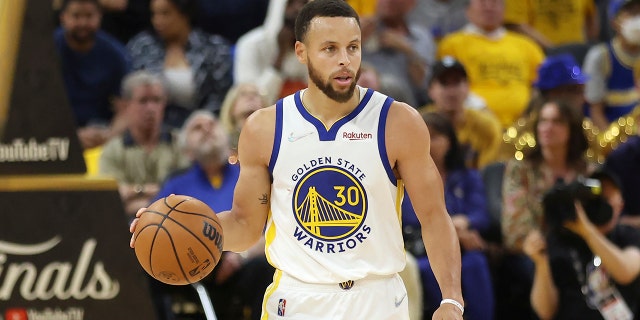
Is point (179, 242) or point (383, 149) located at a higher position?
point (383, 149)

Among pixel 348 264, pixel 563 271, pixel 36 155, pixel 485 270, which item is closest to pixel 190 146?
pixel 36 155

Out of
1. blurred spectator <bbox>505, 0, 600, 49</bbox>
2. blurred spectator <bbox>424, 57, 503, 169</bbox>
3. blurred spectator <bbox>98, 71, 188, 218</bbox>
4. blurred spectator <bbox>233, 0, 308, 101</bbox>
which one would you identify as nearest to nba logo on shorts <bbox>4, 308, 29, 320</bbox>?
blurred spectator <bbox>98, 71, 188, 218</bbox>

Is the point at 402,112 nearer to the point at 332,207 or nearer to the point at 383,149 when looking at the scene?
the point at 383,149


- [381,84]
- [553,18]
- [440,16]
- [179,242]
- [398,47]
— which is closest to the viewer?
[179,242]

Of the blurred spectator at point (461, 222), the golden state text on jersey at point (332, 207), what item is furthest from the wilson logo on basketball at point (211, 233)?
the blurred spectator at point (461, 222)

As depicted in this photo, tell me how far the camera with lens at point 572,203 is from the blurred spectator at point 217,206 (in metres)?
1.87

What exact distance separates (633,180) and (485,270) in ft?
5.19

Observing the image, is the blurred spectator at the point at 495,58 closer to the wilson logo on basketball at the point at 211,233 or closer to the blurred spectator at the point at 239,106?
the blurred spectator at the point at 239,106

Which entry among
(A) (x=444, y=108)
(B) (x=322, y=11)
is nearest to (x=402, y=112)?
(B) (x=322, y=11)

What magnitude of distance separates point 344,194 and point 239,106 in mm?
3663

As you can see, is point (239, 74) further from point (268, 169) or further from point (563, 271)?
point (268, 169)

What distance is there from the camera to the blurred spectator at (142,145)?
785cm

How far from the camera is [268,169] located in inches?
183

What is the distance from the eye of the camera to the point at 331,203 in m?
4.45
